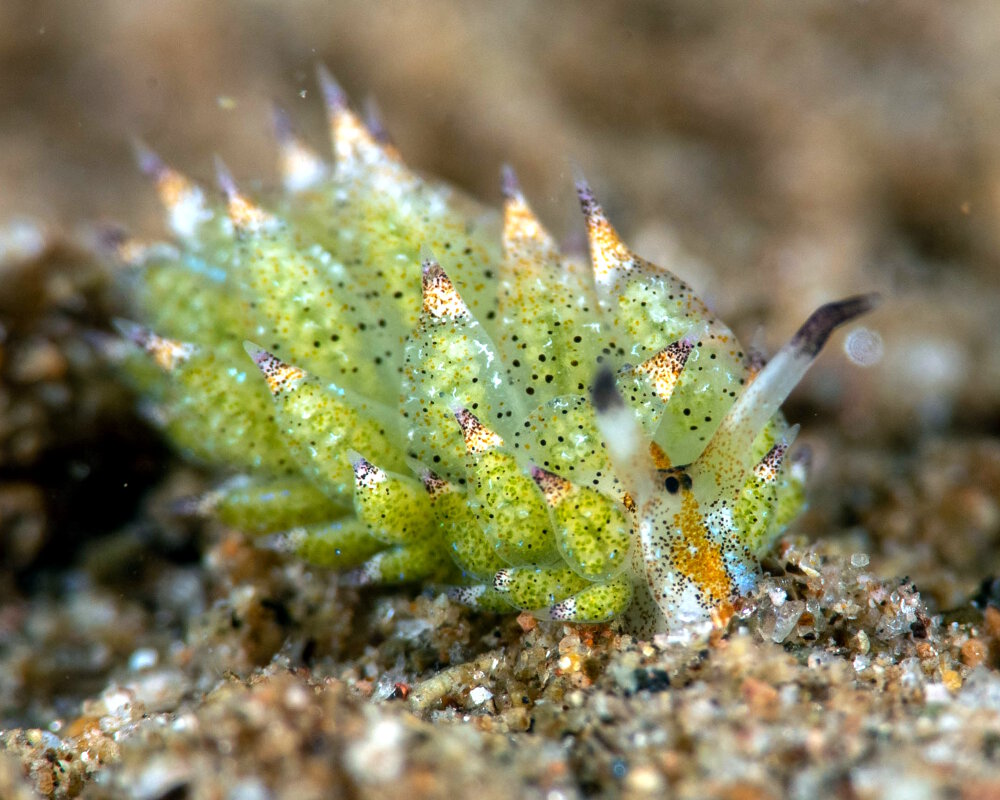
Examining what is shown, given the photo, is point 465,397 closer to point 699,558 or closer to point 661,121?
point 699,558

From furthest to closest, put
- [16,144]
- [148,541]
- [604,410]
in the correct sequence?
[16,144] → [148,541] → [604,410]

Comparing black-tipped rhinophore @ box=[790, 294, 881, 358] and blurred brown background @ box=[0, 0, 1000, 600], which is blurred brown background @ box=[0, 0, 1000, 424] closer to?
blurred brown background @ box=[0, 0, 1000, 600]

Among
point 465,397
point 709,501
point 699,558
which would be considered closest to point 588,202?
point 465,397

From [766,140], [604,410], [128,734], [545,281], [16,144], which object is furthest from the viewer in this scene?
[16,144]

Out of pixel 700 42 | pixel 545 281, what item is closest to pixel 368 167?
pixel 545 281

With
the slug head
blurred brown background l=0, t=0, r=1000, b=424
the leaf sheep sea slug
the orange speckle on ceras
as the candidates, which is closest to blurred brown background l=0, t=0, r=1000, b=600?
blurred brown background l=0, t=0, r=1000, b=424

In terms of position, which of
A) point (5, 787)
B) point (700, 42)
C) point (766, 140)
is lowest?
point (5, 787)

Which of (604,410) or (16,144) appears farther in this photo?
(16,144)

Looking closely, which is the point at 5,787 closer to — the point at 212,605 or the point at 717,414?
the point at 212,605
